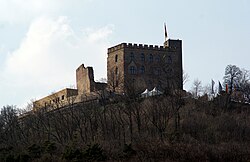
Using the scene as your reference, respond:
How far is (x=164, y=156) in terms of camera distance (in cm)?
2977

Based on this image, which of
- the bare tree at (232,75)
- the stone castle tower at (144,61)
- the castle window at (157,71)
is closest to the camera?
the bare tree at (232,75)

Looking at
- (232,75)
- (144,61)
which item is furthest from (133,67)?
(232,75)

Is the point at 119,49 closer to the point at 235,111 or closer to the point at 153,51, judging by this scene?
the point at 153,51

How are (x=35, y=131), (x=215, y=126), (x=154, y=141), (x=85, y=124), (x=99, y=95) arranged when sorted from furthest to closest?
(x=99, y=95) < (x=35, y=131) < (x=85, y=124) < (x=215, y=126) < (x=154, y=141)

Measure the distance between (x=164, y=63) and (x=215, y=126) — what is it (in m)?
24.9

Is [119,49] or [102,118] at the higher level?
[119,49]

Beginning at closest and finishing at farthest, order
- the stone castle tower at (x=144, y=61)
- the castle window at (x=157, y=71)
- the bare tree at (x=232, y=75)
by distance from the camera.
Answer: the bare tree at (x=232, y=75) < the stone castle tower at (x=144, y=61) < the castle window at (x=157, y=71)

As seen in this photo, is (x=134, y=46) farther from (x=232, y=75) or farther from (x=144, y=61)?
(x=232, y=75)

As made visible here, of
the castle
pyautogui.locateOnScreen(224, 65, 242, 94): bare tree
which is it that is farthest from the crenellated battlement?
pyautogui.locateOnScreen(224, 65, 242, 94): bare tree

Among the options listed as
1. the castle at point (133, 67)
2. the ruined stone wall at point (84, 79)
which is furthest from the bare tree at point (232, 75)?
the ruined stone wall at point (84, 79)

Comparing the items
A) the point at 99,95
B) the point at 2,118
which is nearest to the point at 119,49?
the point at 99,95

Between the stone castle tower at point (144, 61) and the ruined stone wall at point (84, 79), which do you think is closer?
the ruined stone wall at point (84, 79)

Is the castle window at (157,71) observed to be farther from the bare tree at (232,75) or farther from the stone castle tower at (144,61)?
the bare tree at (232,75)

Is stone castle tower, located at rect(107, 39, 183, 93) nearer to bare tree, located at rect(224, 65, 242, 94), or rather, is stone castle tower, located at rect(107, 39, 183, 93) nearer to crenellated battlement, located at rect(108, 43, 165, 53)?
crenellated battlement, located at rect(108, 43, 165, 53)
